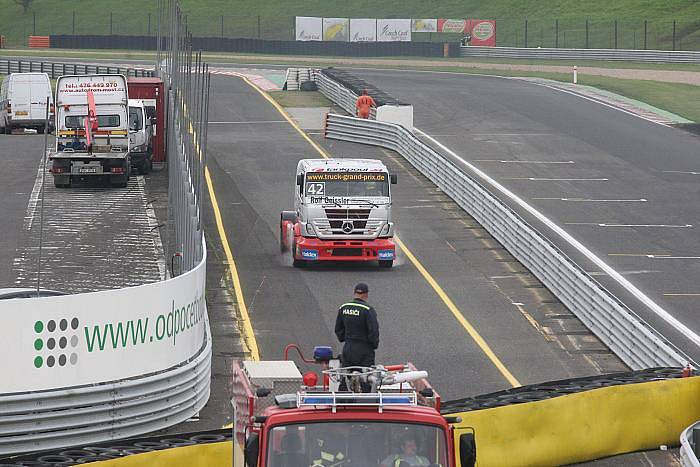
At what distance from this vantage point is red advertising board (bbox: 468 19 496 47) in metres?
99.7

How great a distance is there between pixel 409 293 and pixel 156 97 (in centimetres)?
2152

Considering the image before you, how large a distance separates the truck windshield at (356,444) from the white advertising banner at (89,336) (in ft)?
20.5

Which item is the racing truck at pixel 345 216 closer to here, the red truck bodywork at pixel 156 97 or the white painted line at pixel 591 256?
the white painted line at pixel 591 256

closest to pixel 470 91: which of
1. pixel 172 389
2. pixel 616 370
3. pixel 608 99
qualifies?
pixel 608 99

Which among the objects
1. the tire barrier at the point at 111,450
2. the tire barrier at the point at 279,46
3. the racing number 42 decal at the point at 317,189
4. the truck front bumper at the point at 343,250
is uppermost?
the tire barrier at the point at 279,46

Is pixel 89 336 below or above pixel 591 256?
above

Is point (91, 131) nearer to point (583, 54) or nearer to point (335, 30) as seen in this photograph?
point (583, 54)

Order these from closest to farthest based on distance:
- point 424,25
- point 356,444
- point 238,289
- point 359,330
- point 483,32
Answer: point 356,444 < point 359,330 < point 238,289 < point 483,32 < point 424,25

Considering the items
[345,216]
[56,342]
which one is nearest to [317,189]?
[345,216]

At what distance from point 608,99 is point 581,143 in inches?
562

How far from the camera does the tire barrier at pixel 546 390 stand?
1673 centimetres

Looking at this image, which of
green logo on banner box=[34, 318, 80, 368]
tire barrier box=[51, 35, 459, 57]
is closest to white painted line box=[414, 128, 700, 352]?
green logo on banner box=[34, 318, 80, 368]

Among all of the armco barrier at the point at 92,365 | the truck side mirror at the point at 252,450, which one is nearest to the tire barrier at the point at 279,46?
the armco barrier at the point at 92,365

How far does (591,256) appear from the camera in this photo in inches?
1264
